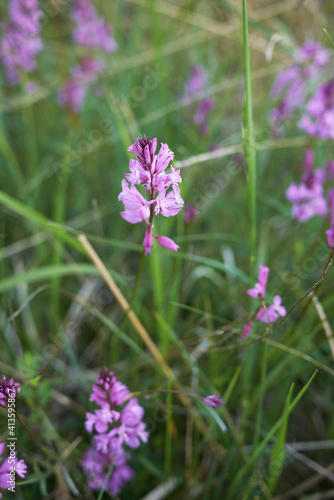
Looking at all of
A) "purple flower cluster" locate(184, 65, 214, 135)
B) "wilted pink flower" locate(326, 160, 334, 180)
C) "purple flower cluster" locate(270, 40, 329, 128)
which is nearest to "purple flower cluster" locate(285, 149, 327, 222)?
"wilted pink flower" locate(326, 160, 334, 180)

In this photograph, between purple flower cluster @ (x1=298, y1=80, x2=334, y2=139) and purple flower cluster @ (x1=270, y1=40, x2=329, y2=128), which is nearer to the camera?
purple flower cluster @ (x1=298, y1=80, x2=334, y2=139)

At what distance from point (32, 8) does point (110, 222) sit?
1246mm

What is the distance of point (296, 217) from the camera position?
2047mm

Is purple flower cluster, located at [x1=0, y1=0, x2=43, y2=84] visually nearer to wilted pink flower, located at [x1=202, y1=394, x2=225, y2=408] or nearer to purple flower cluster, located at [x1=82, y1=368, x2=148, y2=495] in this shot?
purple flower cluster, located at [x1=82, y1=368, x2=148, y2=495]

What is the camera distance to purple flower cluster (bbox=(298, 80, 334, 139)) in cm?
211

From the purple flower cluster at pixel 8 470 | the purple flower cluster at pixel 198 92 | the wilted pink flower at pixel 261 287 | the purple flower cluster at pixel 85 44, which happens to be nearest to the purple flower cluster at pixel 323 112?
the purple flower cluster at pixel 198 92

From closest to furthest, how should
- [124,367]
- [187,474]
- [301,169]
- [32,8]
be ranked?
1. [187,474]
2. [124,367]
3. [301,169]
4. [32,8]

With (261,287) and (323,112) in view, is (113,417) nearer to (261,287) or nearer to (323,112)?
(261,287)

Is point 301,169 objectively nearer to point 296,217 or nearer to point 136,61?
point 296,217

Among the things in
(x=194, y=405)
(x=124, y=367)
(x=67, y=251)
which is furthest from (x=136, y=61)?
(x=194, y=405)

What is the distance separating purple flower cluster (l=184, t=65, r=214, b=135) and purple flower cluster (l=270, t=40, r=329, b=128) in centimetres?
37

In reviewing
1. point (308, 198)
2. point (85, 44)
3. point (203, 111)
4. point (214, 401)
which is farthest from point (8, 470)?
point (85, 44)

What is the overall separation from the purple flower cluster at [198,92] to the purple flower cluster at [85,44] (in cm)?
59

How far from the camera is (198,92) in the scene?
2803 mm
